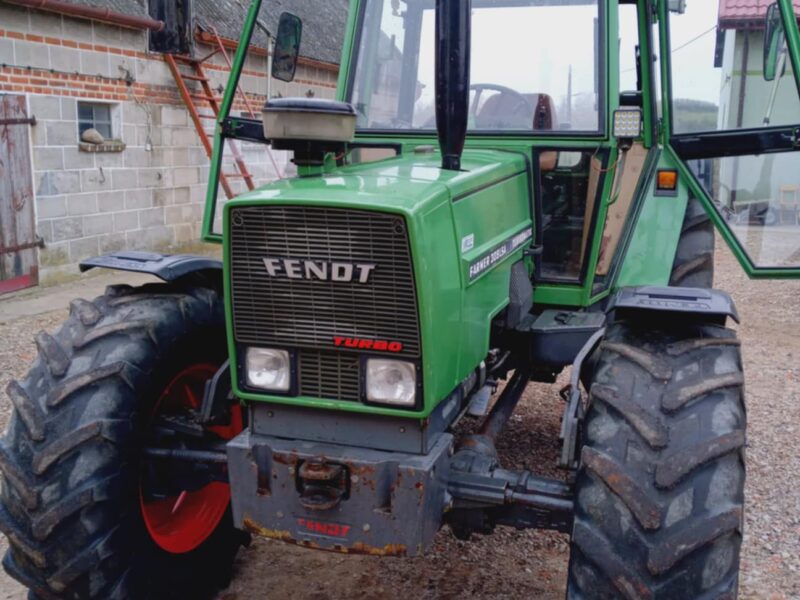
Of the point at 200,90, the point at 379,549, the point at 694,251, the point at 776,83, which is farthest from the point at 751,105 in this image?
the point at 200,90

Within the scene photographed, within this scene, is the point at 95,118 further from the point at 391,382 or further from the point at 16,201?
the point at 391,382

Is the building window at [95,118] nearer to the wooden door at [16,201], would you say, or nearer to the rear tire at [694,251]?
the wooden door at [16,201]

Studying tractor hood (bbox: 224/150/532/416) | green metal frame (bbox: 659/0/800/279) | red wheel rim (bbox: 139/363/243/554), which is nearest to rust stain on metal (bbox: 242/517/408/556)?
tractor hood (bbox: 224/150/532/416)

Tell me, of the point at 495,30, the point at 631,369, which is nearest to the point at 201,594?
the point at 631,369

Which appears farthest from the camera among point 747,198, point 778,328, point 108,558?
point 778,328

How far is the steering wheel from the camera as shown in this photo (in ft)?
13.2

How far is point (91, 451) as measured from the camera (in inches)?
122

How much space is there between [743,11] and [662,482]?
2715 mm

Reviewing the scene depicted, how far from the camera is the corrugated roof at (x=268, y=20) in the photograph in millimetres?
11066

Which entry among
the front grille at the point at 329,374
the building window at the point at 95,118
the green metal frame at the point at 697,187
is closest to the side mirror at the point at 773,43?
the green metal frame at the point at 697,187

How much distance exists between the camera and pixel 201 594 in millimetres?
3656

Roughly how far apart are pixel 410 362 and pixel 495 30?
2.00 m

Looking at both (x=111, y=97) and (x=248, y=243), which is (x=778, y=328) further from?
(x=111, y=97)

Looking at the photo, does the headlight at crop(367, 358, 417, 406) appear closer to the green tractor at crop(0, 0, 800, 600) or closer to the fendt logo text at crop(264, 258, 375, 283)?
the green tractor at crop(0, 0, 800, 600)
